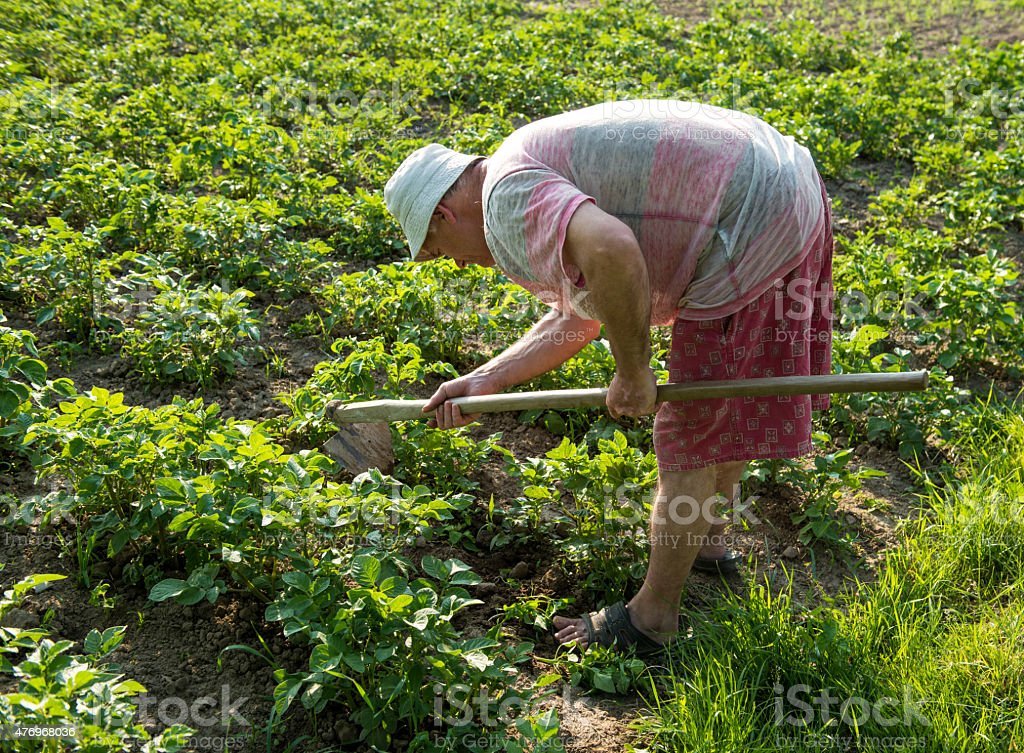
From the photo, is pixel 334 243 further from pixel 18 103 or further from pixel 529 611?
pixel 529 611

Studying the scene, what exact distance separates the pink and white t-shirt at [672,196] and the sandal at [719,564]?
1.07m

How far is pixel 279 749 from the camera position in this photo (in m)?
2.53

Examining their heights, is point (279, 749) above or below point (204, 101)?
below

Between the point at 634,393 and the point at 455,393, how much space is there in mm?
738

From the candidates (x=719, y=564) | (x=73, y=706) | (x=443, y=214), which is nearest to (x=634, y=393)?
(x=443, y=214)

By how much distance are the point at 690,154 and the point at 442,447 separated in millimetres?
1429

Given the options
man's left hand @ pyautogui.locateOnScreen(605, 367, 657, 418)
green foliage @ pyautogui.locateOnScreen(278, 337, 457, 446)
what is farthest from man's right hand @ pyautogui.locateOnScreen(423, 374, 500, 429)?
man's left hand @ pyautogui.locateOnScreen(605, 367, 657, 418)

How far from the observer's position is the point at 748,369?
110 inches

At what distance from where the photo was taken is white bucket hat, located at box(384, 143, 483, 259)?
102 inches

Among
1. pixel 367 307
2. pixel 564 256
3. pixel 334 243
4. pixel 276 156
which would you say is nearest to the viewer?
pixel 564 256

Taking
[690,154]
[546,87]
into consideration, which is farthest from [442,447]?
[546,87]

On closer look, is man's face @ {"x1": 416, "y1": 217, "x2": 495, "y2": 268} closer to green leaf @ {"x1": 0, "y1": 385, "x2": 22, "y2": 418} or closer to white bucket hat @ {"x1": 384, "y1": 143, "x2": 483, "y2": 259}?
white bucket hat @ {"x1": 384, "y1": 143, "x2": 483, "y2": 259}

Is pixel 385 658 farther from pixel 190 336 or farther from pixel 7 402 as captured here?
pixel 190 336

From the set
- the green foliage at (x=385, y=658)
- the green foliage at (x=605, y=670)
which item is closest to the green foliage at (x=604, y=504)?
the green foliage at (x=605, y=670)
